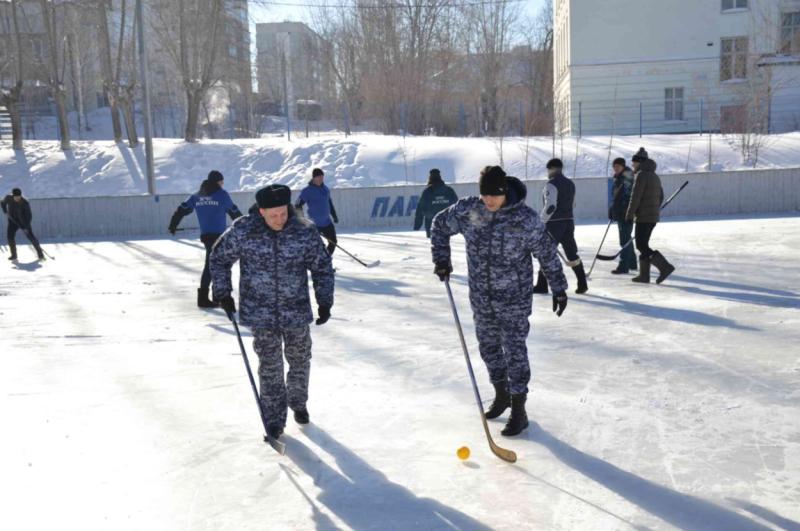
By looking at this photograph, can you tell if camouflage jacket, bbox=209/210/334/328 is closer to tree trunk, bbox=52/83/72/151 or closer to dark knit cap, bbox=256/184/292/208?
dark knit cap, bbox=256/184/292/208

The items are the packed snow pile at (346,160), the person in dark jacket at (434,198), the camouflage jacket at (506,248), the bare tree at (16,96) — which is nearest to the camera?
the camouflage jacket at (506,248)

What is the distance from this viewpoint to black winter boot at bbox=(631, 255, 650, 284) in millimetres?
9953

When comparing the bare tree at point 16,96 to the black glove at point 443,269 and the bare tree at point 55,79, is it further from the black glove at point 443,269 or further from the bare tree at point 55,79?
the black glove at point 443,269

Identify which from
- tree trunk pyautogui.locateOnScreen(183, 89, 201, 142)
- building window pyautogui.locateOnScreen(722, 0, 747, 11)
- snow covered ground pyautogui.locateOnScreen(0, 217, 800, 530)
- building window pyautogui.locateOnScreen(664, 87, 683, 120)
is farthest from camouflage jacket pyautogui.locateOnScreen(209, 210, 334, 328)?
building window pyautogui.locateOnScreen(722, 0, 747, 11)

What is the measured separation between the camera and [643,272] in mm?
10078

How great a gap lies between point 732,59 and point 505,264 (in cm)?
3428

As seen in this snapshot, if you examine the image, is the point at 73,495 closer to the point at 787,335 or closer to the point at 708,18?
the point at 787,335

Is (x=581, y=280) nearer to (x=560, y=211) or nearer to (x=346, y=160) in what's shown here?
(x=560, y=211)

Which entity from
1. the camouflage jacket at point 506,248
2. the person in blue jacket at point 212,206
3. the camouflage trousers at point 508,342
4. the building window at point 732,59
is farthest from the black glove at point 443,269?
the building window at point 732,59

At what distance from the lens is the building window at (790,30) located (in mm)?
33406

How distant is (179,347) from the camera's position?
746 centimetres

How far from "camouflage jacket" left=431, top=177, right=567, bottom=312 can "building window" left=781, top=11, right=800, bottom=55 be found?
33.6 meters

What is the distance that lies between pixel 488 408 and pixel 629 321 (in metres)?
3.21

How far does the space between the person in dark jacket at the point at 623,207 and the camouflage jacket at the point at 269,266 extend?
6.27 metres
